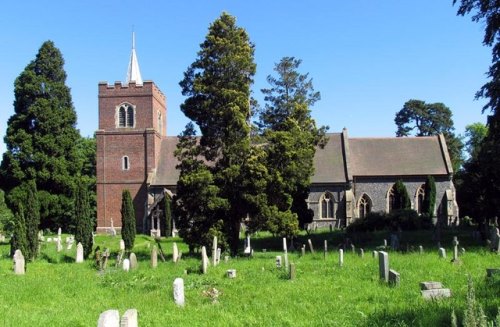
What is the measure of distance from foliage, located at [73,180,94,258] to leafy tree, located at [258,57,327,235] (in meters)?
8.60

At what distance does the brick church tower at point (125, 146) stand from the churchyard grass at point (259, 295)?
25446mm

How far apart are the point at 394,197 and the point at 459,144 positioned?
87.0ft

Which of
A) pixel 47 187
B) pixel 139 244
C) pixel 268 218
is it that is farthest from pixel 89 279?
pixel 47 187

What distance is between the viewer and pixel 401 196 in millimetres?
39625

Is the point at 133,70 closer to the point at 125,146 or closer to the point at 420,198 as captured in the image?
the point at 125,146

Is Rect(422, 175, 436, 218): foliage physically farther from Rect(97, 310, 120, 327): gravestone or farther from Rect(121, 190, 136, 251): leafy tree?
Rect(97, 310, 120, 327): gravestone

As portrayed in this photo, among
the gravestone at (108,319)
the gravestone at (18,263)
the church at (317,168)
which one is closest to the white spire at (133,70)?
the church at (317,168)

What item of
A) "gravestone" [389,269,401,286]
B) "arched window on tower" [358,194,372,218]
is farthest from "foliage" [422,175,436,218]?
"gravestone" [389,269,401,286]

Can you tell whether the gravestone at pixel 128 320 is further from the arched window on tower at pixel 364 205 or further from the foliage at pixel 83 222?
the arched window on tower at pixel 364 205

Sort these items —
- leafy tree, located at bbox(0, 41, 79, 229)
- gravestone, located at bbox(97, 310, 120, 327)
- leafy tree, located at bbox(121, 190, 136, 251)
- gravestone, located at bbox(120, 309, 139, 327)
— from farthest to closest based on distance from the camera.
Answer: leafy tree, located at bbox(0, 41, 79, 229), leafy tree, located at bbox(121, 190, 136, 251), gravestone, located at bbox(120, 309, 139, 327), gravestone, located at bbox(97, 310, 120, 327)

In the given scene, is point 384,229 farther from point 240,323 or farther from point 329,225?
point 240,323

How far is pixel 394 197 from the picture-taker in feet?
134

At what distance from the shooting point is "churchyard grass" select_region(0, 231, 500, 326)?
7965 millimetres

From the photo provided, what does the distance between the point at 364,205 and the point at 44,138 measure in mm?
24539
